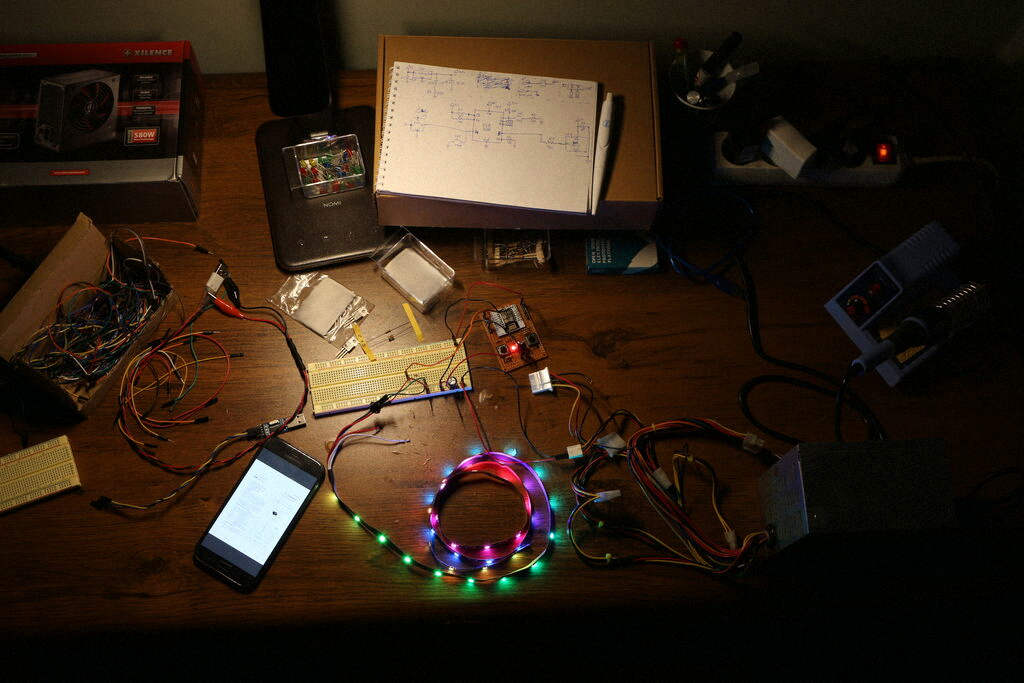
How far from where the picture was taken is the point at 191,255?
1.30 m

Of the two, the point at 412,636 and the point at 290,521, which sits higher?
the point at 290,521

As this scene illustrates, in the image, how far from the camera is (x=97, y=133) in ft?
4.08

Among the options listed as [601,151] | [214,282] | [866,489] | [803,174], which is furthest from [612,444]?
[214,282]

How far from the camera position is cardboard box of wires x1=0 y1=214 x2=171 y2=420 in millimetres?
1099

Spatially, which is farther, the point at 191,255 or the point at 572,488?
the point at 191,255

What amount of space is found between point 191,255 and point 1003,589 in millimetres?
1707

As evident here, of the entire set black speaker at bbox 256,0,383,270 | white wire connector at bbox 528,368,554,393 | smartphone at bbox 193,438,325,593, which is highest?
black speaker at bbox 256,0,383,270

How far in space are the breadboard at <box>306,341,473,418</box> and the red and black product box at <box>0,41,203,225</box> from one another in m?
0.47

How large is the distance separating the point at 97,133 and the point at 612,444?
3.89 ft

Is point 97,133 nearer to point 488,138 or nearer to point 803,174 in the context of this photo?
point 488,138

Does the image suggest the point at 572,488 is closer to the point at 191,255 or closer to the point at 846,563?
the point at 846,563

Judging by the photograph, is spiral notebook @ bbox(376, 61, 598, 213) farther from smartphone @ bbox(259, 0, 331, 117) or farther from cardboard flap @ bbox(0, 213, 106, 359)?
cardboard flap @ bbox(0, 213, 106, 359)

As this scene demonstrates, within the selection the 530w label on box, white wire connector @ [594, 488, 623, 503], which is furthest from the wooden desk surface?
the 530w label on box

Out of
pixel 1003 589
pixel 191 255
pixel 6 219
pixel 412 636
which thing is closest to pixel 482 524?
pixel 412 636
